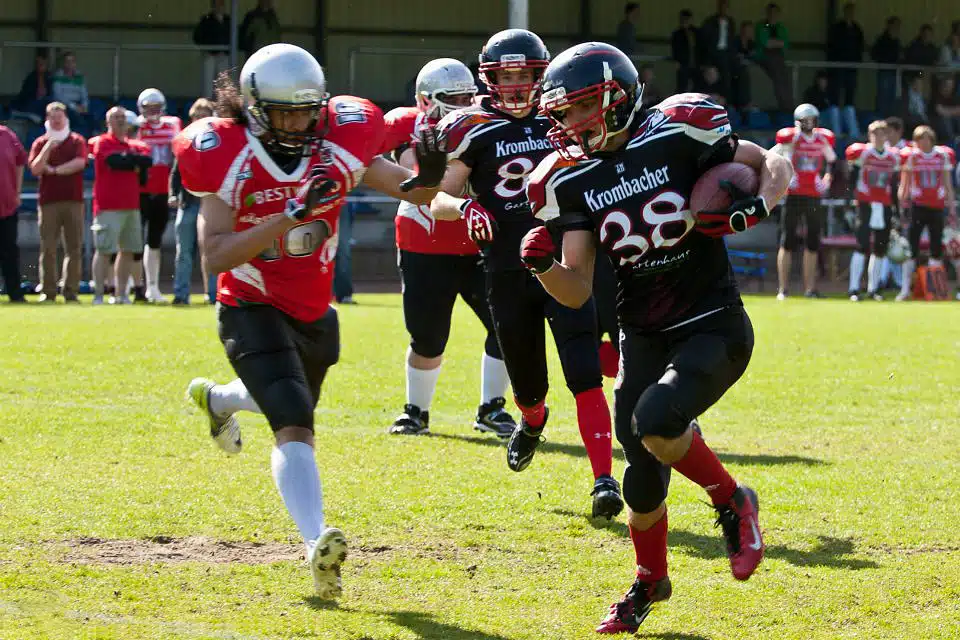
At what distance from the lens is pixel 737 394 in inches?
371

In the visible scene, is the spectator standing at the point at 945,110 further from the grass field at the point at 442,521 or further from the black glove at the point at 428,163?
the black glove at the point at 428,163

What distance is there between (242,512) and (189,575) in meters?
0.92

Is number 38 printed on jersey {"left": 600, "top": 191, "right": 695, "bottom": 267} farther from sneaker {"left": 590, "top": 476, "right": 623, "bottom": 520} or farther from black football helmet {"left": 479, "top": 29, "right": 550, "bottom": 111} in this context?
black football helmet {"left": 479, "top": 29, "right": 550, "bottom": 111}

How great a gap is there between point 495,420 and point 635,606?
3.52m

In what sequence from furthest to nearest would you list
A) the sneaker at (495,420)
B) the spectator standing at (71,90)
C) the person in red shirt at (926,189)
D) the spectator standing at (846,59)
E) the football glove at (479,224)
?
the spectator standing at (846,59)
the spectator standing at (71,90)
the person in red shirt at (926,189)
the sneaker at (495,420)
the football glove at (479,224)

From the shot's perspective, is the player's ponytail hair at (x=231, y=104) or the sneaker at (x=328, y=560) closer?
the sneaker at (x=328, y=560)

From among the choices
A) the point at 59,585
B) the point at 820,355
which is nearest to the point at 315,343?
the point at 59,585

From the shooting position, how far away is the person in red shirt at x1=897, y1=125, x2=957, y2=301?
1769 cm

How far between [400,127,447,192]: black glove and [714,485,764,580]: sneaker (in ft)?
5.08

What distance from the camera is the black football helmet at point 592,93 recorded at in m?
4.45

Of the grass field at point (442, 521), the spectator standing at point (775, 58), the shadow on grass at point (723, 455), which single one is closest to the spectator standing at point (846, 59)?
the spectator standing at point (775, 58)

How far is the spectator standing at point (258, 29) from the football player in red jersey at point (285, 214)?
16.3 meters

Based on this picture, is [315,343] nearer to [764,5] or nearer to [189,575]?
[189,575]

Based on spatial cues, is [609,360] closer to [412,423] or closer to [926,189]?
[412,423]
